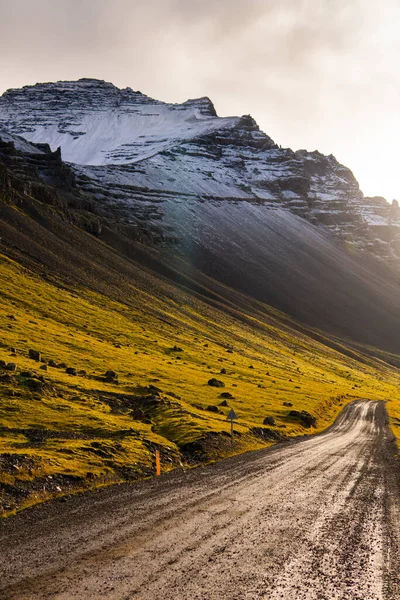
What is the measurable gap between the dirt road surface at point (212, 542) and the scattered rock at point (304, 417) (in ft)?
88.2

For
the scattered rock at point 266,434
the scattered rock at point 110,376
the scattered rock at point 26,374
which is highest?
the scattered rock at point 26,374

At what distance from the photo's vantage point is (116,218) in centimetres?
19262

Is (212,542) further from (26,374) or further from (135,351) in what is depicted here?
(135,351)

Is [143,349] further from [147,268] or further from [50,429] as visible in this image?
[147,268]

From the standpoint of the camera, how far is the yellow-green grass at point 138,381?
25.8m

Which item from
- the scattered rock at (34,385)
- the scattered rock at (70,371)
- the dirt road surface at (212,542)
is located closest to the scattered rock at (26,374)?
the scattered rock at (34,385)

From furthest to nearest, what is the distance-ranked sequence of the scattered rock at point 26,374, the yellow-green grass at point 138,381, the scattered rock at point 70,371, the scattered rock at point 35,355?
the scattered rock at point 35,355 < the scattered rock at point 70,371 < the scattered rock at point 26,374 < the yellow-green grass at point 138,381

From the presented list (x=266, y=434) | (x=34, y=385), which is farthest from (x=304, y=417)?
(x=34, y=385)

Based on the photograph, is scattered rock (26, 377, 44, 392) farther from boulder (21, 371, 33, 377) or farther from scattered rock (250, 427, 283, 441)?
scattered rock (250, 427, 283, 441)

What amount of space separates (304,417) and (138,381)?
20280mm

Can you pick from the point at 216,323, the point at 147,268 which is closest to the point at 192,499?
the point at 216,323

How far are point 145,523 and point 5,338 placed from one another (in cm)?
4481

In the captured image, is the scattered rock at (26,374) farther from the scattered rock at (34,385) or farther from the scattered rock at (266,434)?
the scattered rock at (266,434)

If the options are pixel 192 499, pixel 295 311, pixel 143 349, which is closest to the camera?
pixel 192 499
